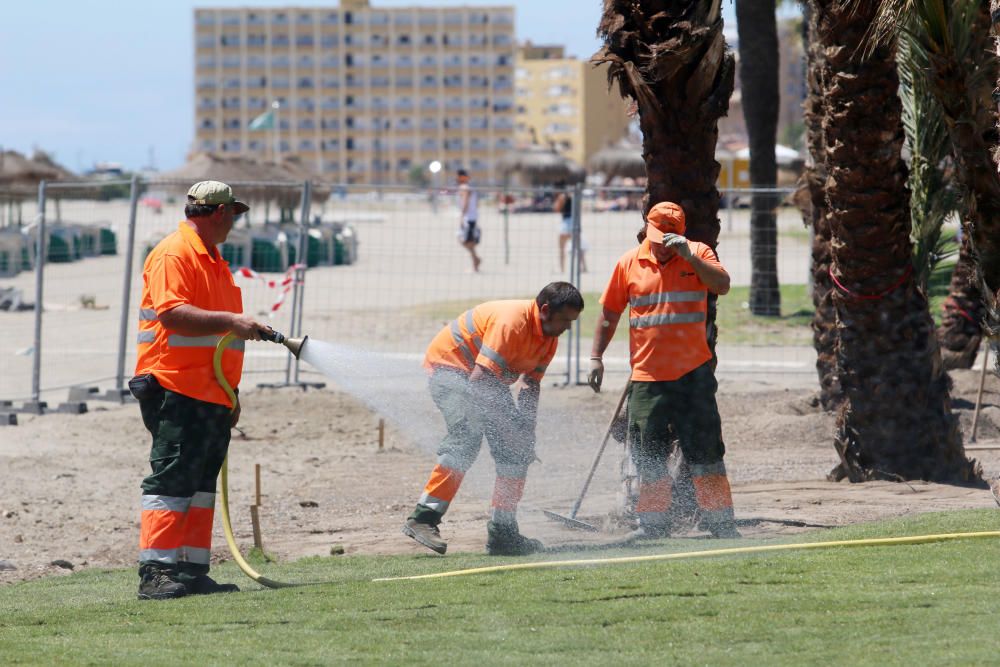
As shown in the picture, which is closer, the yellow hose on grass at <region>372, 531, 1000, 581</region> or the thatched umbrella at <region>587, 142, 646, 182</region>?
the yellow hose on grass at <region>372, 531, 1000, 581</region>

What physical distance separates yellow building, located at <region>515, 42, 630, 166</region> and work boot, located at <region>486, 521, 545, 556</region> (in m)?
135

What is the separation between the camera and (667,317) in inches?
307

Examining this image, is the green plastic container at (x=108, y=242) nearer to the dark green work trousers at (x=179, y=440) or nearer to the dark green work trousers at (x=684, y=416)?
the dark green work trousers at (x=684, y=416)

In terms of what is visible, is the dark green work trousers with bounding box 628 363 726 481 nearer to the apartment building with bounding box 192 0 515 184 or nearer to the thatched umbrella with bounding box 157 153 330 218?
the thatched umbrella with bounding box 157 153 330 218

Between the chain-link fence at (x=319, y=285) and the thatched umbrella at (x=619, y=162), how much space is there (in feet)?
69.3

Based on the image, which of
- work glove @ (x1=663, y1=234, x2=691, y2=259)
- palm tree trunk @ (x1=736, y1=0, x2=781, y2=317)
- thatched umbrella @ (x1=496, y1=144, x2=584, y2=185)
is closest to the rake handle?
work glove @ (x1=663, y1=234, x2=691, y2=259)

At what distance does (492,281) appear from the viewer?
80.9ft

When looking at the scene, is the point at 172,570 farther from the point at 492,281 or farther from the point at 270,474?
the point at 492,281

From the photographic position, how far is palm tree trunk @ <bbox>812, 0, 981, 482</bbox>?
9695 millimetres

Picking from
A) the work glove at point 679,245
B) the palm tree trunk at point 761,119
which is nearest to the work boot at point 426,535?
the work glove at point 679,245

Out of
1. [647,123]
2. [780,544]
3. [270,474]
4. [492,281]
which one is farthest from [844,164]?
[492,281]

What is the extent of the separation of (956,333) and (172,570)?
10.3 meters

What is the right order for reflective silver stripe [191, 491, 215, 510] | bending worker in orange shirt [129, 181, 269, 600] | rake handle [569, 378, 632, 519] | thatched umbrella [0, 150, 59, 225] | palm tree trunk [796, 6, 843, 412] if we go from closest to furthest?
bending worker in orange shirt [129, 181, 269, 600], reflective silver stripe [191, 491, 215, 510], rake handle [569, 378, 632, 519], palm tree trunk [796, 6, 843, 412], thatched umbrella [0, 150, 59, 225]

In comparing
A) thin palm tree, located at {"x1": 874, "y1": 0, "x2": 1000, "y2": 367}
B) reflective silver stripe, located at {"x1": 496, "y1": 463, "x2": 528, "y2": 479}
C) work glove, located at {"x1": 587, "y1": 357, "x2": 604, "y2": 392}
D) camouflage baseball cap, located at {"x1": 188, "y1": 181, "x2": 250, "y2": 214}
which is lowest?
reflective silver stripe, located at {"x1": 496, "y1": 463, "x2": 528, "y2": 479}
